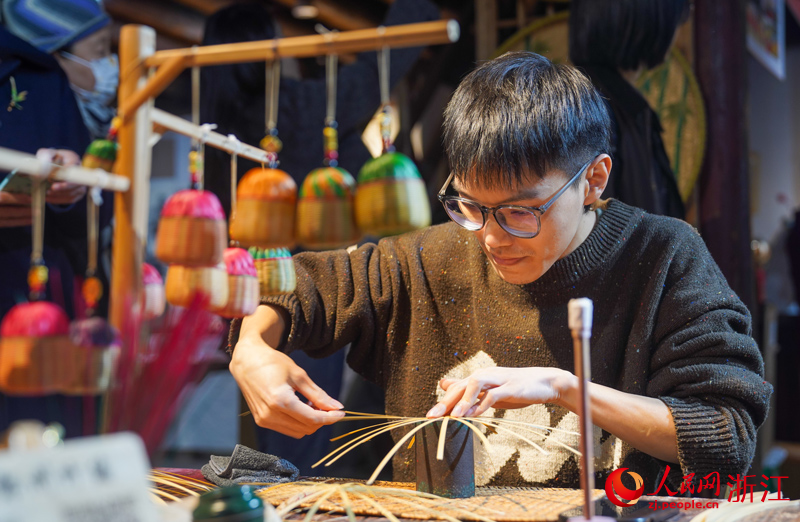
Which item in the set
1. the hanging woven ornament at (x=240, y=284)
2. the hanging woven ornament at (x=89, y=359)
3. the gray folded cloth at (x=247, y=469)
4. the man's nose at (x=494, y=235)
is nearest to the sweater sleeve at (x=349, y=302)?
the gray folded cloth at (x=247, y=469)

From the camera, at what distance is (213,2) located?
3229 mm

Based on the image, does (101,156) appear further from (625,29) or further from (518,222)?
(625,29)

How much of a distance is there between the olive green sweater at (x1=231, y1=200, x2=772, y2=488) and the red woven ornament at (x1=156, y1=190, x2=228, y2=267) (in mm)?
725

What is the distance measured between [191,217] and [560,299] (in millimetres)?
1030

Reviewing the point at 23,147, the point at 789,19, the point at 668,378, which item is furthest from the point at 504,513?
the point at 789,19

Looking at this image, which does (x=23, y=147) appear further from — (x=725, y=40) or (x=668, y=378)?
(x=725, y=40)

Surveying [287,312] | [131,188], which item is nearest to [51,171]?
[131,188]

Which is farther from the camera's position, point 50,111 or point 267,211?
point 50,111

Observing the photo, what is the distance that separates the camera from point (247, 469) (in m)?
1.32

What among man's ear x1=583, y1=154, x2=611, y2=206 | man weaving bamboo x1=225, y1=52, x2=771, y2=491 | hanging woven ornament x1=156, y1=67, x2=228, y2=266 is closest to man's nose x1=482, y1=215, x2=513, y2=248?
man weaving bamboo x1=225, y1=52, x2=771, y2=491

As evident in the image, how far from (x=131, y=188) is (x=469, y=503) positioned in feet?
2.28

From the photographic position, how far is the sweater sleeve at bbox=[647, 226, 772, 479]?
1.33 metres

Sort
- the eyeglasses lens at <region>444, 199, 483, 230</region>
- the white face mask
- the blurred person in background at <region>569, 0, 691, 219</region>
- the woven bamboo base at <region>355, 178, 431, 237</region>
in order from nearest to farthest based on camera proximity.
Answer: the woven bamboo base at <region>355, 178, 431, 237</region>, the eyeglasses lens at <region>444, 199, 483, 230</region>, the blurred person in background at <region>569, 0, 691, 219</region>, the white face mask

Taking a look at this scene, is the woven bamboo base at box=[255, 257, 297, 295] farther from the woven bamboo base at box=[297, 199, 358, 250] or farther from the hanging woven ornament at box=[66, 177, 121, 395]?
the hanging woven ornament at box=[66, 177, 121, 395]
